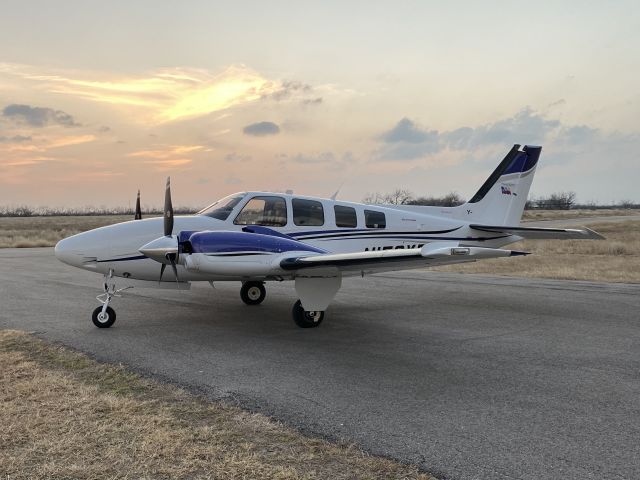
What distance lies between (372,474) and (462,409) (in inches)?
71.4

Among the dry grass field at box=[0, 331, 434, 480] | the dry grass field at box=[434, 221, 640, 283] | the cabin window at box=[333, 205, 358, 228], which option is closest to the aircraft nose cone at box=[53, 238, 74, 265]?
the dry grass field at box=[0, 331, 434, 480]

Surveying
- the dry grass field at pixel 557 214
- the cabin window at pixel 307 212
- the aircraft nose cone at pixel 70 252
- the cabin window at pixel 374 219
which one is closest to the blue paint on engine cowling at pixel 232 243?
the cabin window at pixel 307 212

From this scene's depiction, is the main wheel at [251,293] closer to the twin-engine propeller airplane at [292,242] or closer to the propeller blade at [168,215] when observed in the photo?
the twin-engine propeller airplane at [292,242]

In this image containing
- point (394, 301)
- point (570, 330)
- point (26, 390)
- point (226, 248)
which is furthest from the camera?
point (394, 301)

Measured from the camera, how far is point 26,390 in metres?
5.79

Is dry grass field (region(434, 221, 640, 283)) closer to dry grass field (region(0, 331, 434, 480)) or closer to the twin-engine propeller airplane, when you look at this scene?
the twin-engine propeller airplane

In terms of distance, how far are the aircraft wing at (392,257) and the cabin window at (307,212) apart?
212 cm

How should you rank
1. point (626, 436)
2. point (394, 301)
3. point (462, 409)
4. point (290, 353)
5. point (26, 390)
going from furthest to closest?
point (394, 301), point (290, 353), point (26, 390), point (462, 409), point (626, 436)

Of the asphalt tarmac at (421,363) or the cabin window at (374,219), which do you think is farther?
the cabin window at (374,219)

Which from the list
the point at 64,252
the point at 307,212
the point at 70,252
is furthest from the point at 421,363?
the point at 64,252

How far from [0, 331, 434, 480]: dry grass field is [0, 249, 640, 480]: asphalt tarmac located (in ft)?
1.10

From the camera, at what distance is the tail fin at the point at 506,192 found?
545 inches

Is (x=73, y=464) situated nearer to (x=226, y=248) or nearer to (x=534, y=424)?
(x=534, y=424)

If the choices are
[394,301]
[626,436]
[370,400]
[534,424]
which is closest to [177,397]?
[370,400]
